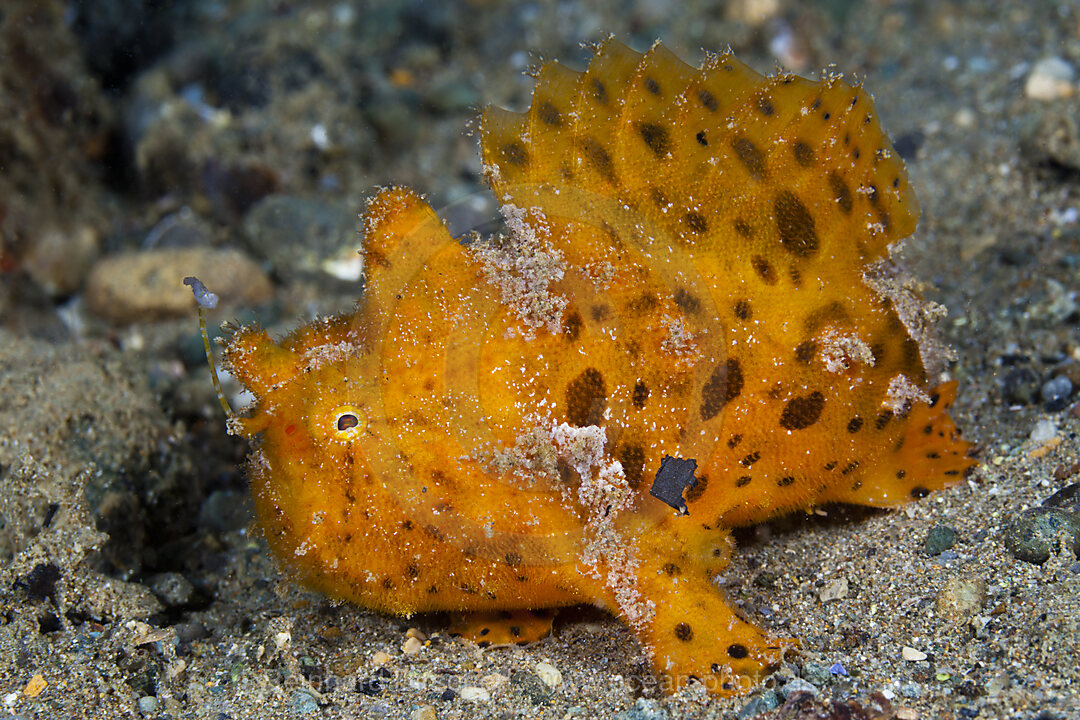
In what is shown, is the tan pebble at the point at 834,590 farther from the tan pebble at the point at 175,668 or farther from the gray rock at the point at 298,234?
the gray rock at the point at 298,234

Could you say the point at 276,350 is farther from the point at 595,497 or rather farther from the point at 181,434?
the point at 181,434

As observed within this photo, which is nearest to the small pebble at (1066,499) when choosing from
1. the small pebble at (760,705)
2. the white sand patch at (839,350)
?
the white sand patch at (839,350)

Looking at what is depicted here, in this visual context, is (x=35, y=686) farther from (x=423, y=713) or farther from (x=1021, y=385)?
(x=1021, y=385)

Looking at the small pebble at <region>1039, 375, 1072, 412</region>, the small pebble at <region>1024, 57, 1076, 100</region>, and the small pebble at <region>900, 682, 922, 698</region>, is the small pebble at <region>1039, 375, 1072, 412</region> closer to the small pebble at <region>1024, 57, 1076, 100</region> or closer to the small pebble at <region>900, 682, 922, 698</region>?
the small pebble at <region>900, 682, 922, 698</region>

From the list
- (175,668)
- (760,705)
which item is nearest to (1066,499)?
(760,705)

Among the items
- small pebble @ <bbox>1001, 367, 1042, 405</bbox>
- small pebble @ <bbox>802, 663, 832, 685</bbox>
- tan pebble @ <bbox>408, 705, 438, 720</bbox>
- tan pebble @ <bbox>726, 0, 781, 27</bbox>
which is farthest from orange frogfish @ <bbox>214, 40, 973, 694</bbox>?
tan pebble @ <bbox>726, 0, 781, 27</bbox>

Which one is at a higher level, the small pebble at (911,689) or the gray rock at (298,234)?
the gray rock at (298,234)

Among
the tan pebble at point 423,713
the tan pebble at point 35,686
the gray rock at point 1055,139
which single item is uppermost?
the gray rock at point 1055,139

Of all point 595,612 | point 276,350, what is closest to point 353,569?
point 276,350
